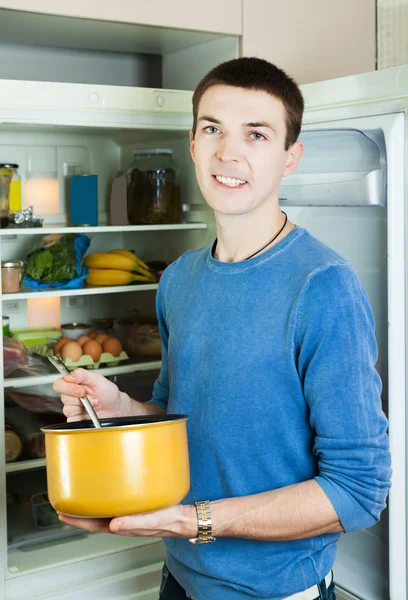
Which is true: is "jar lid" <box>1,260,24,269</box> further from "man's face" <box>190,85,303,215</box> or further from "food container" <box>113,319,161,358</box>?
"man's face" <box>190,85,303,215</box>

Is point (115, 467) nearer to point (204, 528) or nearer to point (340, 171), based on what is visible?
point (204, 528)

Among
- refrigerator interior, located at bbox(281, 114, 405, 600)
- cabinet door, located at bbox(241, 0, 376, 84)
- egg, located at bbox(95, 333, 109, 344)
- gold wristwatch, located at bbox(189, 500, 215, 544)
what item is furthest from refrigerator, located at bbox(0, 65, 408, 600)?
gold wristwatch, located at bbox(189, 500, 215, 544)

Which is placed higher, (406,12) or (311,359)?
(406,12)

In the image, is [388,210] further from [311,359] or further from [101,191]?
[101,191]

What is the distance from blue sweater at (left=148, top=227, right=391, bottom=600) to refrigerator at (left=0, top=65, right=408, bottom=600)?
0.55 metres

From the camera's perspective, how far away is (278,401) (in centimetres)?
107

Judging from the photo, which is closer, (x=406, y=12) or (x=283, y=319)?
(x=283, y=319)

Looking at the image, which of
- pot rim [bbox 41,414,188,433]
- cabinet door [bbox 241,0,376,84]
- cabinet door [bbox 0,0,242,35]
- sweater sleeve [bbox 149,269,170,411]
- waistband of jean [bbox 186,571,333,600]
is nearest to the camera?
pot rim [bbox 41,414,188,433]

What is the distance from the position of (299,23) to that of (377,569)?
1402 millimetres

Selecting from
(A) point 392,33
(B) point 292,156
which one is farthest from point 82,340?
(A) point 392,33

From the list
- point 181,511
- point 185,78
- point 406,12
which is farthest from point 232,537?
point 406,12

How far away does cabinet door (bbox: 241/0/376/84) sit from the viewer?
203 centimetres

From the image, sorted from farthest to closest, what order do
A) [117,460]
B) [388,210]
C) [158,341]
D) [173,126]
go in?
[158,341] < [173,126] < [388,210] < [117,460]

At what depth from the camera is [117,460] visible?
971 millimetres
